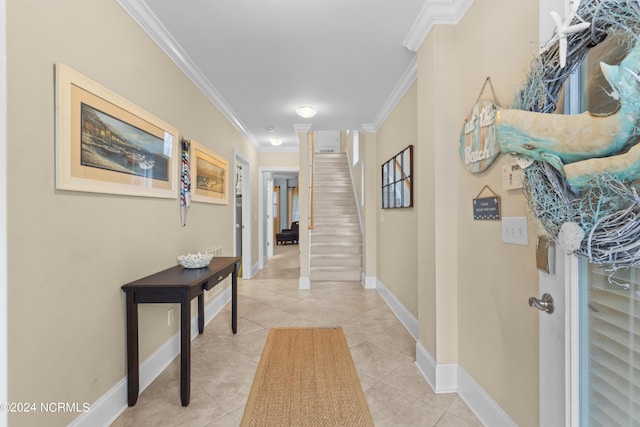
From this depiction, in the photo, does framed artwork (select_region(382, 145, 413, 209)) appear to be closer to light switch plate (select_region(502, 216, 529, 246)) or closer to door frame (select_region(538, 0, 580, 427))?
light switch plate (select_region(502, 216, 529, 246))

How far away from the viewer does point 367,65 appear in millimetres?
2719

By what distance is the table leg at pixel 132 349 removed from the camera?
1.81 meters

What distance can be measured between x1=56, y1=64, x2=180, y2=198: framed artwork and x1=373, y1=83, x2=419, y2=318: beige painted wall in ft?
7.03

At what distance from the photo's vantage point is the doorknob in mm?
1119

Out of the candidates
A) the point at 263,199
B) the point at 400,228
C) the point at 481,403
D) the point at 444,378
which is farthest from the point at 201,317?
the point at 263,199

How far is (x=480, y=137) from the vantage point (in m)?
1.65

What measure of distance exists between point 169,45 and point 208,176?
4.24 feet

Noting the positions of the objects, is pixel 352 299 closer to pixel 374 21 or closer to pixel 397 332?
pixel 397 332

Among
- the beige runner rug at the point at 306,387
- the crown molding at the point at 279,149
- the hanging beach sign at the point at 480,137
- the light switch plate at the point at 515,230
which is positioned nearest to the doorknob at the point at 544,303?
the light switch plate at the point at 515,230

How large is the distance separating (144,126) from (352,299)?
3.12m

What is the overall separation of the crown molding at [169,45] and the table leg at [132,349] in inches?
69.4

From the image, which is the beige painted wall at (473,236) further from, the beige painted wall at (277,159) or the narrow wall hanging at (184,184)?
the beige painted wall at (277,159)

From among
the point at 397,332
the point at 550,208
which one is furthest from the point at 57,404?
the point at 397,332

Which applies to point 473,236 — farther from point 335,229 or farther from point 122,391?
point 335,229
